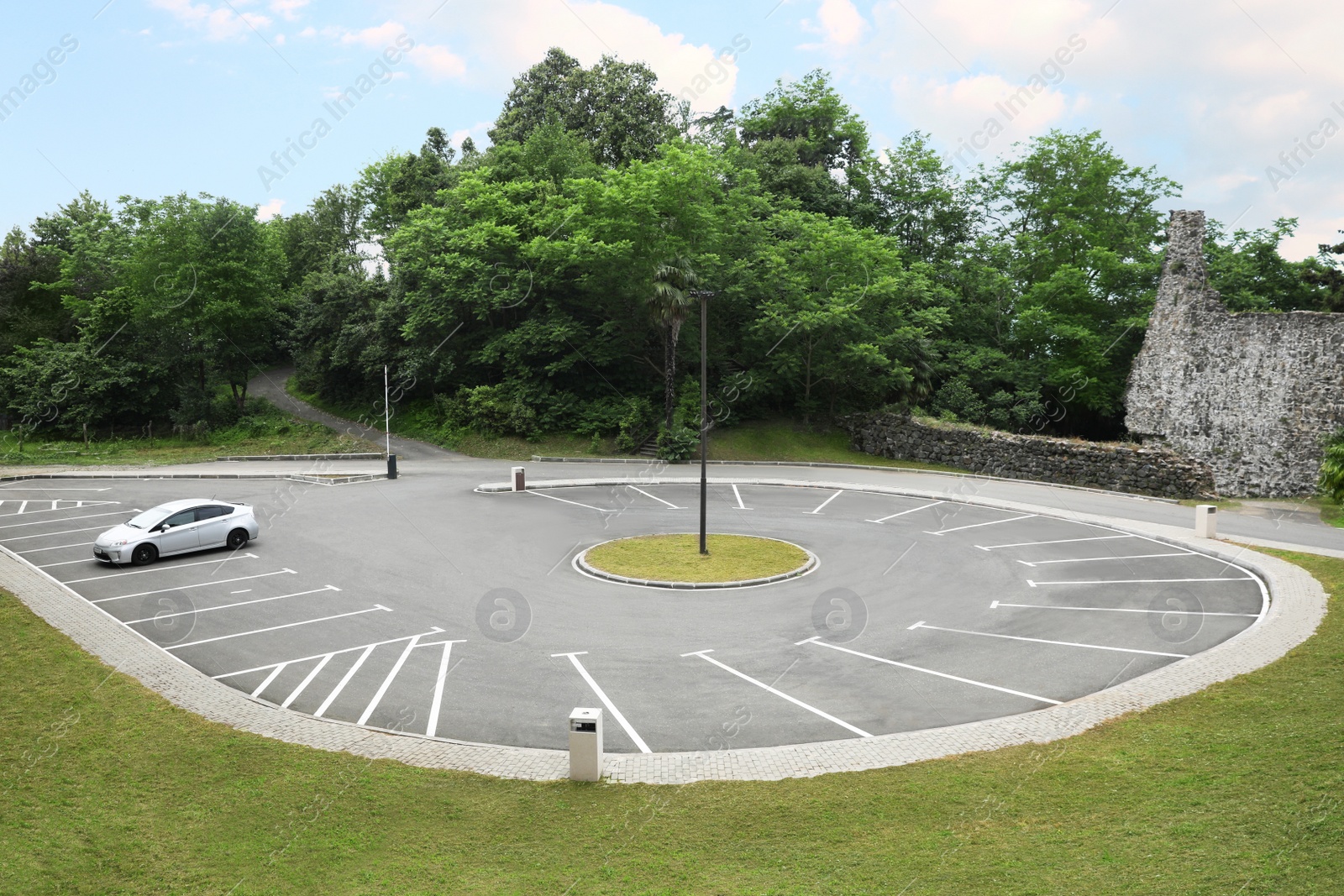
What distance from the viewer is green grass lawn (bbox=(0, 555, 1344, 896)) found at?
714cm

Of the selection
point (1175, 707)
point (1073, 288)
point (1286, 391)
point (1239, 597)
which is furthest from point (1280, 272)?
point (1175, 707)

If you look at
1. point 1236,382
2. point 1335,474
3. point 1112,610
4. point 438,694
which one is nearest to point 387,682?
point 438,694

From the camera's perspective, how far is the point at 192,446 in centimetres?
4478

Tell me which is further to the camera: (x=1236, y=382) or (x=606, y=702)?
(x=1236, y=382)

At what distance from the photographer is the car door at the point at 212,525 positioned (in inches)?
803

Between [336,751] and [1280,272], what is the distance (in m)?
48.6

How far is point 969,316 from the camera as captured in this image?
1841 inches

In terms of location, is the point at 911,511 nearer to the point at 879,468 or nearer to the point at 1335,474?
the point at 879,468

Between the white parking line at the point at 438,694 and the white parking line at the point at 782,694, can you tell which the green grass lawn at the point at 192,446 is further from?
the white parking line at the point at 782,694

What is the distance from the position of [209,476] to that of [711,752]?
30.7 metres

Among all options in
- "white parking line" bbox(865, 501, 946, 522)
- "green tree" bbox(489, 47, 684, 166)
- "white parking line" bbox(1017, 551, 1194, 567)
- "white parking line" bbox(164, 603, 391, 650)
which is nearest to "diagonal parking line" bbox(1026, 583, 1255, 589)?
"white parking line" bbox(1017, 551, 1194, 567)

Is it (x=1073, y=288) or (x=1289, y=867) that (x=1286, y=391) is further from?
(x=1289, y=867)

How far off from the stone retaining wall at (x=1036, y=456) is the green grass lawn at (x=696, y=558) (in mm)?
16026

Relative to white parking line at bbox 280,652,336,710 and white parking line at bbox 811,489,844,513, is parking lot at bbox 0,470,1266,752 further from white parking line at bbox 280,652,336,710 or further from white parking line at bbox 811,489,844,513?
white parking line at bbox 811,489,844,513
